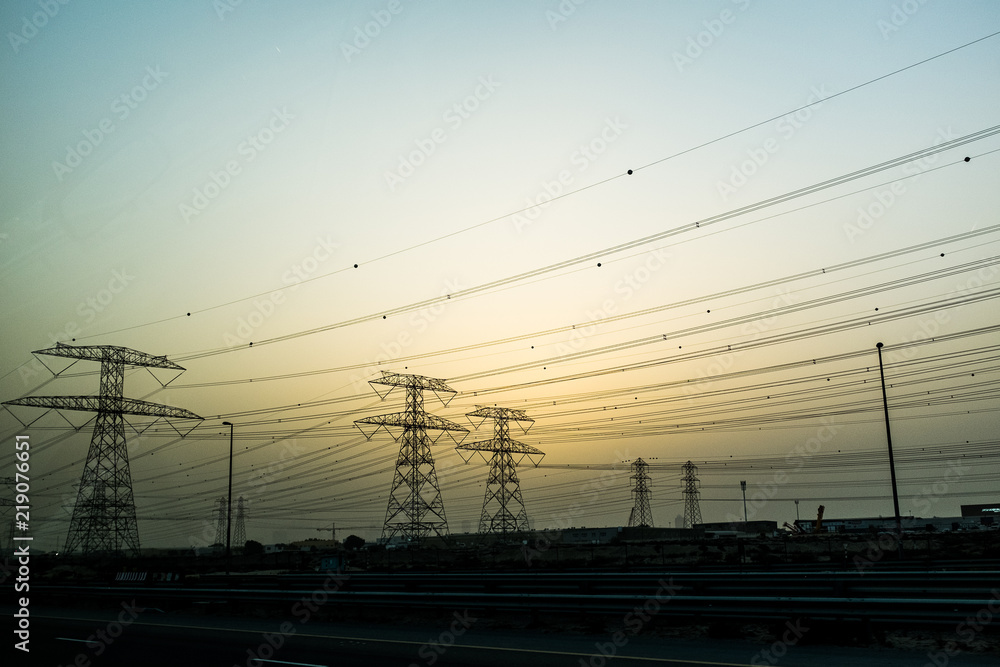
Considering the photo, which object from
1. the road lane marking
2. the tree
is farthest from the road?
the tree

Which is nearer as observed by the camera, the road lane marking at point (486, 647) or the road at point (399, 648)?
the road lane marking at point (486, 647)

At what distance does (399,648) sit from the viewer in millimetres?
17578

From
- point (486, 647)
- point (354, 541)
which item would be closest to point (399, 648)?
point (486, 647)

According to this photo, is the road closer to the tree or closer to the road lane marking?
the road lane marking

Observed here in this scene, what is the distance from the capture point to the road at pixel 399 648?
47.8 feet

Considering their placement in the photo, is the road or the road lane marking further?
the road

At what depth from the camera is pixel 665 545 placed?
240ft

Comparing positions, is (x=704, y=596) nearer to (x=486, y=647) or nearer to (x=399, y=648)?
(x=486, y=647)

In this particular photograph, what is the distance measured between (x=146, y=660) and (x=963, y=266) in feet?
101

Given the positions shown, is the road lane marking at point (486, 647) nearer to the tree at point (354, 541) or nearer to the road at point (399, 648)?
the road at point (399, 648)

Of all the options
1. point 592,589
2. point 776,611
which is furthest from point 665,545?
point 776,611

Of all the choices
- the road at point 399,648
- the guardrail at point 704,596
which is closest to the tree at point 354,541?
the guardrail at point 704,596

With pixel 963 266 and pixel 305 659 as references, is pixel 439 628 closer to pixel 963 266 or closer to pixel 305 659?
pixel 305 659

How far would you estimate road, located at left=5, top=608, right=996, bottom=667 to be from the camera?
14.6 metres
